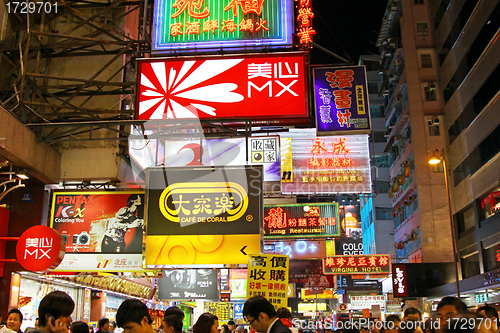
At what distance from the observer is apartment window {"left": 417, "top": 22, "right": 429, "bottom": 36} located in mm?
41094

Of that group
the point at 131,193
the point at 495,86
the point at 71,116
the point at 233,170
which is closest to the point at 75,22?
the point at 71,116

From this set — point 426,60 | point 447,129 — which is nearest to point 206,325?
point 447,129

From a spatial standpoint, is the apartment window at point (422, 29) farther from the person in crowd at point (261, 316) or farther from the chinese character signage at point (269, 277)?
the person in crowd at point (261, 316)

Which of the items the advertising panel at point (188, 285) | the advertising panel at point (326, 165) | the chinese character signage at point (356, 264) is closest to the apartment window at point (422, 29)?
the chinese character signage at point (356, 264)

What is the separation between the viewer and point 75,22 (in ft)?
40.9

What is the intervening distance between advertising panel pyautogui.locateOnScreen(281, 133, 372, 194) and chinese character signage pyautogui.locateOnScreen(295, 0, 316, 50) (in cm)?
841

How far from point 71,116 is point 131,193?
2578 mm

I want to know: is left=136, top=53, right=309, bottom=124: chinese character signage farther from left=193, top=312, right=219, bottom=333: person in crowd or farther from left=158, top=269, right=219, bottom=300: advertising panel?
left=158, top=269, right=219, bottom=300: advertising panel

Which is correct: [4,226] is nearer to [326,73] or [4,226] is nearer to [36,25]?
[36,25]

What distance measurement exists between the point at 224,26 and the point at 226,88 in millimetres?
1579

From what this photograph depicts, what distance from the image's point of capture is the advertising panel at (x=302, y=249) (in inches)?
1088

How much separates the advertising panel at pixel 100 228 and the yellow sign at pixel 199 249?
1.31 meters

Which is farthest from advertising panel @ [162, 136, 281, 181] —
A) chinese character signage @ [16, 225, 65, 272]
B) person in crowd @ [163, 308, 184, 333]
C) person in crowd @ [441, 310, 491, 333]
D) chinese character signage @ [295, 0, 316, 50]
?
person in crowd @ [441, 310, 491, 333]

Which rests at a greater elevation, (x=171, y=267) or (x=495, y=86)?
(x=495, y=86)
